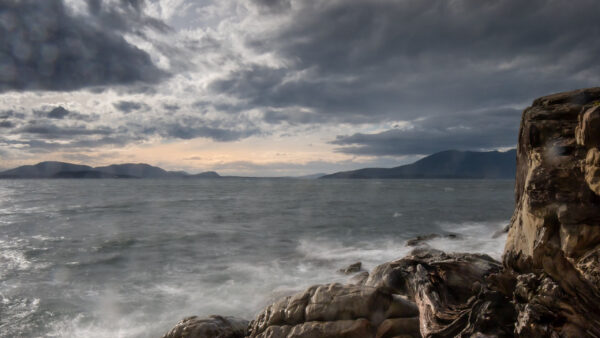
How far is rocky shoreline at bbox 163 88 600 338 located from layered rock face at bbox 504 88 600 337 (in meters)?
0.01

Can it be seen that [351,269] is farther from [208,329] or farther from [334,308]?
[208,329]

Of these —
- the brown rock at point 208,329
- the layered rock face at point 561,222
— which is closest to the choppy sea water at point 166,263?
the brown rock at point 208,329

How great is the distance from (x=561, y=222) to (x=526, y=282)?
1.05m

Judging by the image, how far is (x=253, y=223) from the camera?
32156 mm

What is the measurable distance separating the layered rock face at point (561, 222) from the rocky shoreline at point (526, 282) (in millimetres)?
12

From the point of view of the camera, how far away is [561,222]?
4.45 meters

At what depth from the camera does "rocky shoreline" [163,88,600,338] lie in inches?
164

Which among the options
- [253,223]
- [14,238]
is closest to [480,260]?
[253,223]

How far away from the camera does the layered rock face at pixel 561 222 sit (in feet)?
13.4

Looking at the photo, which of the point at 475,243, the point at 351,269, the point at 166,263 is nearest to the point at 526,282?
the point at 351,269

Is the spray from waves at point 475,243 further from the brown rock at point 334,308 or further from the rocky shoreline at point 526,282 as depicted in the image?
the brown rock at point 334,308

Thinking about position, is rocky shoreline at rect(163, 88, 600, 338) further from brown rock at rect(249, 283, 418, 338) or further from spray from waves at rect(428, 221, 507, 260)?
spray from waves at rect(428, 221, 507, 260)

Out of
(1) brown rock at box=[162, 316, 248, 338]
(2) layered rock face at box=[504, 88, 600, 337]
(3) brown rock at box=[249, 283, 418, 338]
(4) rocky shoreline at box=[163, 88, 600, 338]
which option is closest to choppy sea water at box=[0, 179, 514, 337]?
(1) brown rock at box=[162, 316, 248, 338]

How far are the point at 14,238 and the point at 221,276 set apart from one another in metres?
20.1
